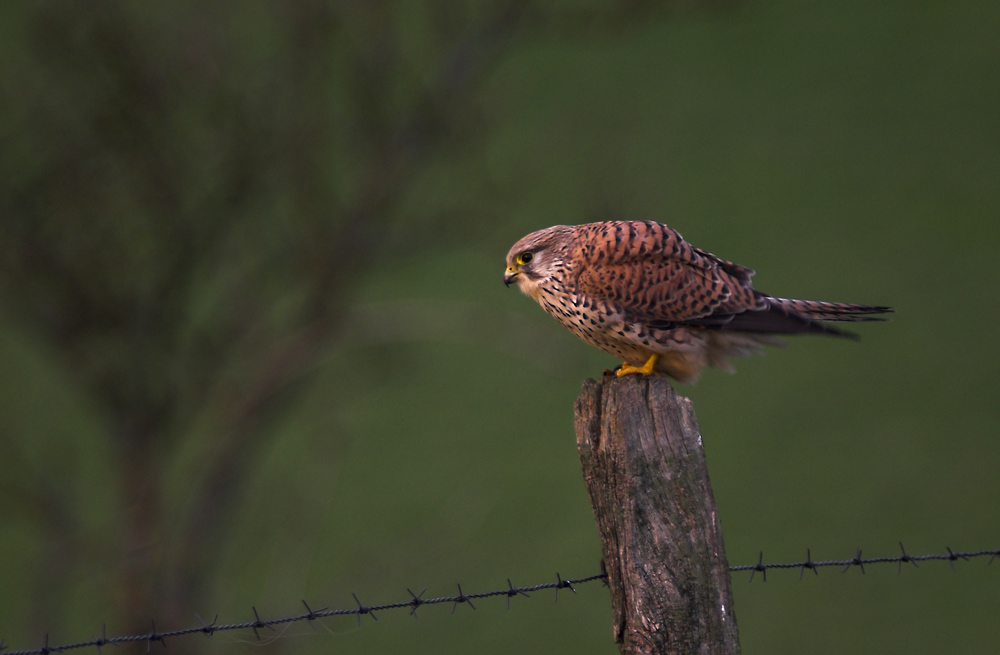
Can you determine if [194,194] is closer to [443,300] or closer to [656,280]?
[443,300]

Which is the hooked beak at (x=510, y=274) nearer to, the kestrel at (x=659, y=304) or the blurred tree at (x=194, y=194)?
the kestrel at (x=659, y=304)

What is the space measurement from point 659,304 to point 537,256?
0.35 meters

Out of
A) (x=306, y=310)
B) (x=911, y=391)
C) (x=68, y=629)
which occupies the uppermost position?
(x=306, y=310)

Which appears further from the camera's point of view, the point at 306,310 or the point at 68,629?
the point at 68,629

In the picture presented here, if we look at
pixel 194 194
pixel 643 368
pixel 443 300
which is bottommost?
pixel 443 300

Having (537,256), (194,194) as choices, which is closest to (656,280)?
(537,256)

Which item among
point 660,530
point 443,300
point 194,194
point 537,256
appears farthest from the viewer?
point 443,300

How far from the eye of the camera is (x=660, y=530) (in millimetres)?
1398

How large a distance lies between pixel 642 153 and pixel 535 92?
0.80 metres

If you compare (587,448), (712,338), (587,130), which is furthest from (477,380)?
(587,448)

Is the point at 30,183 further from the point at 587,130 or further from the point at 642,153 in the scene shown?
the point at 642,153

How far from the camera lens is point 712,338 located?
2.03 metres

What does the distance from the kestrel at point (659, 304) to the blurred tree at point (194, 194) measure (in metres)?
1.62

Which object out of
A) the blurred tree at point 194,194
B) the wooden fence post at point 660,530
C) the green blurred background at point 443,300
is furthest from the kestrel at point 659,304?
the blurred tree at point 194,194
